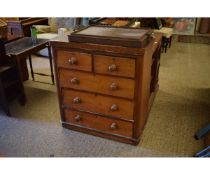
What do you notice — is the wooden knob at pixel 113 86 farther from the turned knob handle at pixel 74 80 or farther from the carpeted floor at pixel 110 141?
the carpeted floor at pixel 110 141

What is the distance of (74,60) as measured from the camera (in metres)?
1.76

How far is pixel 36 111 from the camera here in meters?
2.46

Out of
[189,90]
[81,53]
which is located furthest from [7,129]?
[189,90]

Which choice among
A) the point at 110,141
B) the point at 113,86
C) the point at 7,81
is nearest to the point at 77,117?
the point at 110,141

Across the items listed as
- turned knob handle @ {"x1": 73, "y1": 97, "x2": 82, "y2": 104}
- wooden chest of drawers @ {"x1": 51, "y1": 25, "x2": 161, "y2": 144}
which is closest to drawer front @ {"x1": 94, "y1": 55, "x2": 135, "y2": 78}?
wooden chest of drawers @ {"x1": 51, "y1": 25, "x2": 161, "y2": 144}

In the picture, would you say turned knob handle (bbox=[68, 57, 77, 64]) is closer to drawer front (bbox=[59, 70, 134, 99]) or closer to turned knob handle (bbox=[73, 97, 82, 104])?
drawer front (bbox=[59, 70, 134, 99])

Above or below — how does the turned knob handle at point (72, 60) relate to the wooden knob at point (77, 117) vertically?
above

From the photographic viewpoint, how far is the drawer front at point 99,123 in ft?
6.25

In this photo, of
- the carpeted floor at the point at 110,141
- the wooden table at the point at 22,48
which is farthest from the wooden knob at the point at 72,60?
the wooden table at the point at 22,48

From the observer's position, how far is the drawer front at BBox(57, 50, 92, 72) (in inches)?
68.3

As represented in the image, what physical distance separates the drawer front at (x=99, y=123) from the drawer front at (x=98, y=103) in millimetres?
67

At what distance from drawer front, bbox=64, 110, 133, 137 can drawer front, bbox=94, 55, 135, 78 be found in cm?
46

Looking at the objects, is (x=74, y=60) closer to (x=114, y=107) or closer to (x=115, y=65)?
(x=115, y=65)

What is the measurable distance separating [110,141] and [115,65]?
0.75 m
